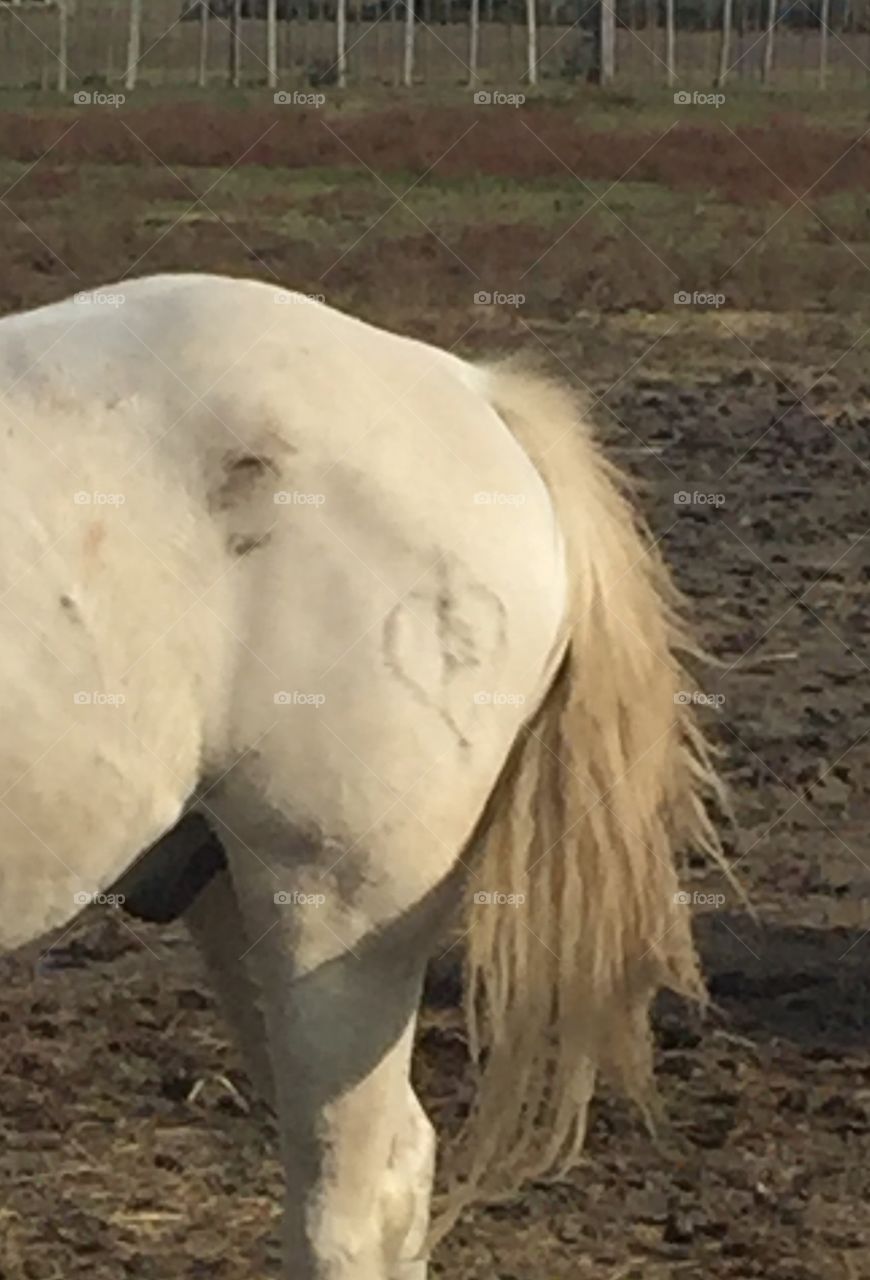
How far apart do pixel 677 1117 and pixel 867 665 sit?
2.85 m

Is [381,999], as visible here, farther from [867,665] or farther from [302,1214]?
[867,665]

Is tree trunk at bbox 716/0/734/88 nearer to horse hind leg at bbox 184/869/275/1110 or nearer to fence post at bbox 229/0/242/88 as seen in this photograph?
fence post at bbox 229/0/242/88

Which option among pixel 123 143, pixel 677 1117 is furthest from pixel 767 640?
pixel 123 143

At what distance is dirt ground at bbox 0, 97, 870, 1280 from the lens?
360 cm

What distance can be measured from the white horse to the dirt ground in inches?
12.9

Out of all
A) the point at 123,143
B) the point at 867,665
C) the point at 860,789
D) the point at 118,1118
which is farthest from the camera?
the point at 123,143

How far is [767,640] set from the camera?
6789mm

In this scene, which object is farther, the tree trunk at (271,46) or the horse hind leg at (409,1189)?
the tree trunk at (271,46)

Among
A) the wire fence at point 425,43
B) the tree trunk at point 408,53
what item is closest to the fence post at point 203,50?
the wire fence at point 425,43

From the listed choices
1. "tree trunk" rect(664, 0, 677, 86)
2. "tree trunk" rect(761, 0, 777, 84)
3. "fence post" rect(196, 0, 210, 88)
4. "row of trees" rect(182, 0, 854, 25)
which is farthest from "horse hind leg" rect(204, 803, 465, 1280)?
"row of trees" rect(182, 0, 854, 25)

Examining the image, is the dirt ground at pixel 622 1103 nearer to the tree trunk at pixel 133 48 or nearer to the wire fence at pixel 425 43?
the tree trunk at pixel 133 48

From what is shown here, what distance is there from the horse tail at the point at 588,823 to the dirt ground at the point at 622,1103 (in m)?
0.18

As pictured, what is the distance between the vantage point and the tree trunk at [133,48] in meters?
24.6

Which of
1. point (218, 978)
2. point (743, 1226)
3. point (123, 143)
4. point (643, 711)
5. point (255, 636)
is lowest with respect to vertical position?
point (123, 143)
